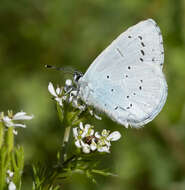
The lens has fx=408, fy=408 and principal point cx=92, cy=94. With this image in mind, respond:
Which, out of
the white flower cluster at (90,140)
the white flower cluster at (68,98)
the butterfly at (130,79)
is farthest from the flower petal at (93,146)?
the butterfly at (130,79)

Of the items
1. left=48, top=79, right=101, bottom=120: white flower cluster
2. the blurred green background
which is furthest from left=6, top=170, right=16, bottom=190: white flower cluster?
the blurred green background

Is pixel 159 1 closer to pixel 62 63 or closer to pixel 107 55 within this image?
pixel 62 63

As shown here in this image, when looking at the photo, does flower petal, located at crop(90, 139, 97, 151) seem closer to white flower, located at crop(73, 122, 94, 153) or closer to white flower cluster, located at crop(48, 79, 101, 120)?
white flower, located at crop(73, 122, 94, 153)

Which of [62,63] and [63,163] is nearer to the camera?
[63,163]

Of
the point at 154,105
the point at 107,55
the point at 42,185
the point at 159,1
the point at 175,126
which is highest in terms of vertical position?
the point at 159,1

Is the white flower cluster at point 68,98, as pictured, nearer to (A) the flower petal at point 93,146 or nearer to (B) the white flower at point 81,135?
(B) the white flower at point 81,135

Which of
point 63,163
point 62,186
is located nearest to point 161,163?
point 62,186
